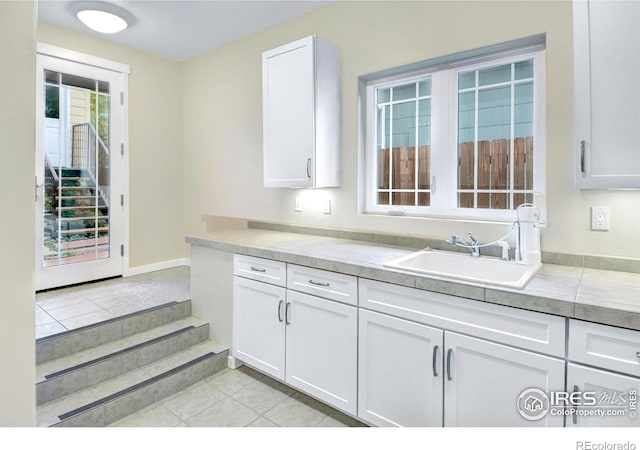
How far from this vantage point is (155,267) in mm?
4246

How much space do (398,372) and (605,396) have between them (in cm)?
81

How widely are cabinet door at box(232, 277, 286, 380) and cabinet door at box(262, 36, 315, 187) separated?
0.82m

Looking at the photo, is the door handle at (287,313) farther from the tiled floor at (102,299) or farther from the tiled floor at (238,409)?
the tiled floor at (102,299)

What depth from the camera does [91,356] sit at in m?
2.43

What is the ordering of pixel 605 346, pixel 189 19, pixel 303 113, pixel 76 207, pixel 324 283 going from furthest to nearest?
pixel 76 207
pixel 189 19
pixel 303 113
pixel 324 283
pixel 605 346

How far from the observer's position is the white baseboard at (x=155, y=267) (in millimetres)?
4020

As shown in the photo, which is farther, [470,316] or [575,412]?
[470,316]

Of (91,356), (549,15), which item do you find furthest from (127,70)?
(549,15)

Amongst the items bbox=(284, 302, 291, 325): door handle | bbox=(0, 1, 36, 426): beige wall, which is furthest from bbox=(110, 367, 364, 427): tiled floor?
bbox=(0, 1, 36, 426): beige wall

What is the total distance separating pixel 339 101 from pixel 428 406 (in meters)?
2.08

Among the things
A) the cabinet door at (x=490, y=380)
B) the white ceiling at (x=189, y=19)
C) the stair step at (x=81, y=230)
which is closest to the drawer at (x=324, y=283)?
the cabinet door at (x=490, y=380)

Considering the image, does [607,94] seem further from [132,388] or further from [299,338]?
[132,388]

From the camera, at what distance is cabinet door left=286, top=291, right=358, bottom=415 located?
199 cm

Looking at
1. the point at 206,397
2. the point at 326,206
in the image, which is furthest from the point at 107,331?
the point at 326,206
